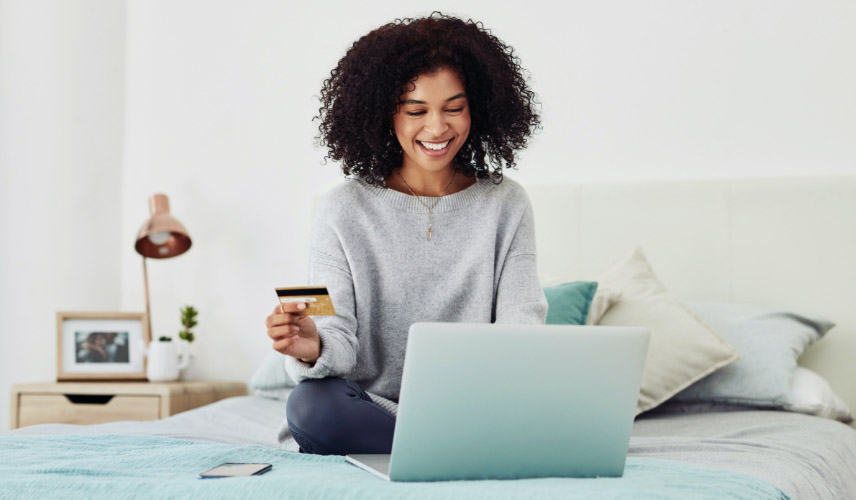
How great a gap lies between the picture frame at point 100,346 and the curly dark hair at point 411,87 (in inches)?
58.7

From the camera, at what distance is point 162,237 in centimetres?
316

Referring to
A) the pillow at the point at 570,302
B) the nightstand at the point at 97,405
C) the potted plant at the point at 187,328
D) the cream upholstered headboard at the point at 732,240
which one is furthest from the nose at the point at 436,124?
the potted plant at the point at 187,328

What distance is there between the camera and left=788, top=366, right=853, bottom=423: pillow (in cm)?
221

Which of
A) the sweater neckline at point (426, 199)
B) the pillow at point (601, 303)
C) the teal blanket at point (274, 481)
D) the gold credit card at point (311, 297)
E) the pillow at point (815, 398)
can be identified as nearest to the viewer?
the teal blanket at point (274, 481)

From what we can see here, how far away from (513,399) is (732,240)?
1701 millimetres

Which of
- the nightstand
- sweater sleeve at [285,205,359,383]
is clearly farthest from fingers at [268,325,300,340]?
the nightstand

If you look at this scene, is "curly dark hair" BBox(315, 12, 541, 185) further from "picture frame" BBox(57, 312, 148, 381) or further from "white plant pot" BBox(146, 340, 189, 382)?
"picture frame" BBox(57, 312, 148, 381)

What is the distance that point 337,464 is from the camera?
1320 mm

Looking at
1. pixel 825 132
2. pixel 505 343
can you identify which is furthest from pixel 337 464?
pixel 825 132

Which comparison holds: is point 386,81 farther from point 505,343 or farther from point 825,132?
point 825,132

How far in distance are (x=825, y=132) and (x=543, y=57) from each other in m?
0.86

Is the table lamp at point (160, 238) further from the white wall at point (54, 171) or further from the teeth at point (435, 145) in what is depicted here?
the teeth at point (435, 145)

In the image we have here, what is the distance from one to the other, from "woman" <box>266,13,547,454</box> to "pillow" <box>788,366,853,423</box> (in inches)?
33.5

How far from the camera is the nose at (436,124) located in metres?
1.74
